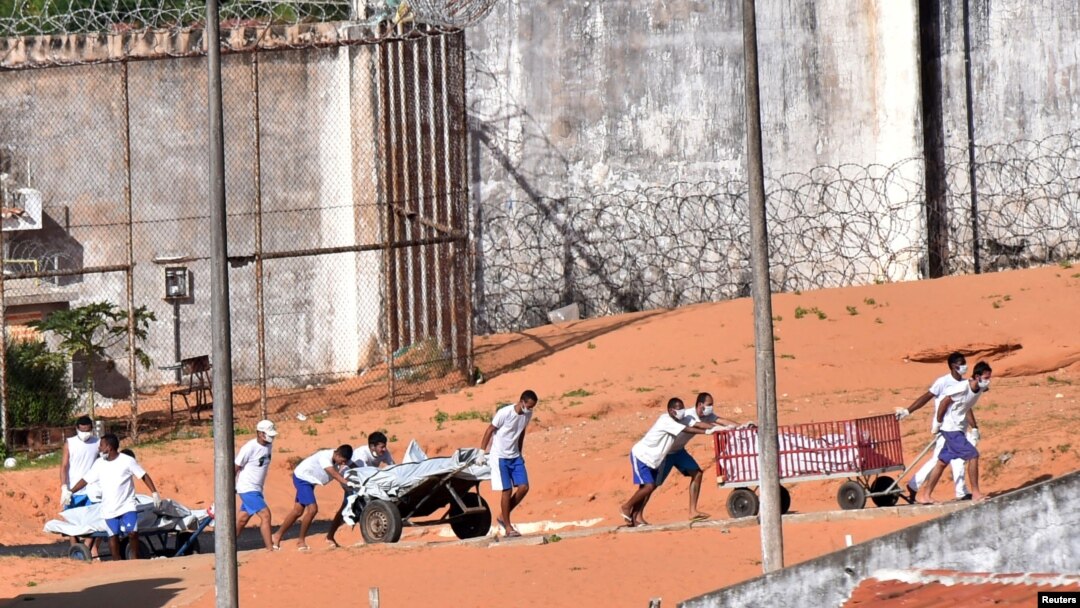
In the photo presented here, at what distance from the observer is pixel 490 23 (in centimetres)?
3052

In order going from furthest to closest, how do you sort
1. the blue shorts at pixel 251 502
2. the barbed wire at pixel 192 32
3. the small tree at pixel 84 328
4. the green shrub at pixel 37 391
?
the barbed wire at pixel 192 32, the green shrub at pixel 37 391, the small tree at pixel 84 328, the blue shorts at pixel 251 502

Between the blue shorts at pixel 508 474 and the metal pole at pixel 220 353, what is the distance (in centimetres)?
463

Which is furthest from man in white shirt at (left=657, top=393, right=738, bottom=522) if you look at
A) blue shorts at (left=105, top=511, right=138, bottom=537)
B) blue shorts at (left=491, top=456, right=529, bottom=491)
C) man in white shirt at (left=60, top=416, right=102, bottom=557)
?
man in white shirt at (left=60, top=416, right=102, bottom=557)

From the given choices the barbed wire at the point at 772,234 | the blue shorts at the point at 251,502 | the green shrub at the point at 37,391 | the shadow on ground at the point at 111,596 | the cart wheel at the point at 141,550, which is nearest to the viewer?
the shadow on ground at the point at 111,596

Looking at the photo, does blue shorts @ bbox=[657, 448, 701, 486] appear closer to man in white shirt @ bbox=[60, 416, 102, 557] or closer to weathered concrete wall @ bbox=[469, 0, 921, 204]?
man in white shirt @ bbox=[60, 416, 102, 557]

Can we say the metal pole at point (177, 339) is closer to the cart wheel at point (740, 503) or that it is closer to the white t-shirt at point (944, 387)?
the cart wheel at point (740, 503)

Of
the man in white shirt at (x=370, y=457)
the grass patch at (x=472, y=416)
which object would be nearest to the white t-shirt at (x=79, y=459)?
the man in white shirt at (x=370, y=457)

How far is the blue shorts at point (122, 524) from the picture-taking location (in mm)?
17438

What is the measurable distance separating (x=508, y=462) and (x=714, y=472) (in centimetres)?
393

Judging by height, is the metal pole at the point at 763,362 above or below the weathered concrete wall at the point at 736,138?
below

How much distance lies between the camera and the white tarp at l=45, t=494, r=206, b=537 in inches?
698

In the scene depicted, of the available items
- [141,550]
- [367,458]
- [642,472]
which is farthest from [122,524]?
[642,472]

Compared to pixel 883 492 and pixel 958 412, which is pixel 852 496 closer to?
pixel 883 492

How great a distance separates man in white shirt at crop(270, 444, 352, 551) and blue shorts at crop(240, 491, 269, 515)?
361 millimetres
